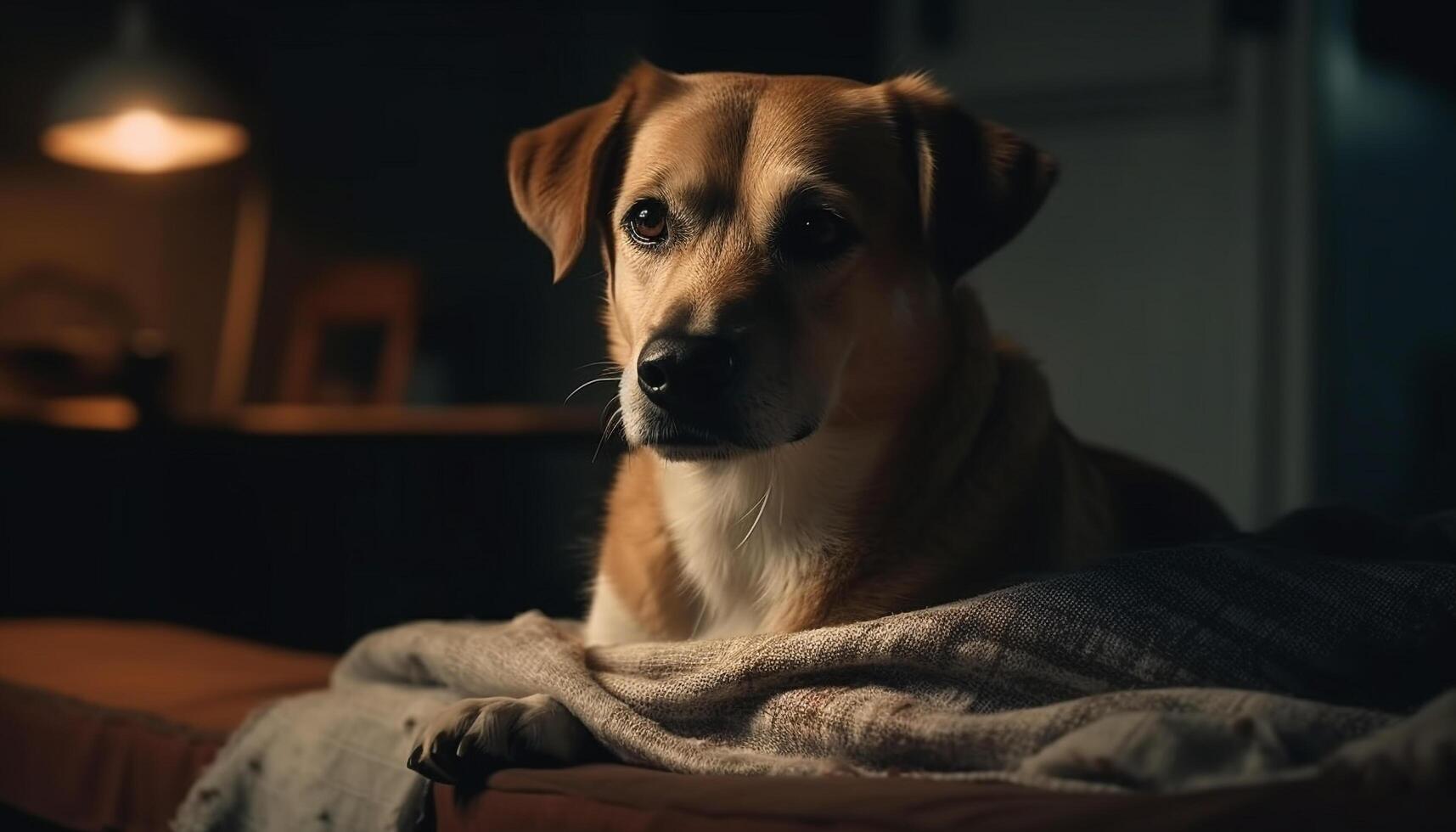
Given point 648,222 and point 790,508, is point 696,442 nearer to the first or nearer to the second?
point 790,508

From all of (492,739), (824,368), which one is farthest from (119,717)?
(824,368)

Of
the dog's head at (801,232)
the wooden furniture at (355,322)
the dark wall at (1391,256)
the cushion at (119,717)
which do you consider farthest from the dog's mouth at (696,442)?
the dark wall at (1391,256)

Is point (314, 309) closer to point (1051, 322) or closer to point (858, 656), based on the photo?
point (1051, 322)

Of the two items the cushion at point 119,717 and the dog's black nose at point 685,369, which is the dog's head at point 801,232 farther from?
the cushion at point 119,717

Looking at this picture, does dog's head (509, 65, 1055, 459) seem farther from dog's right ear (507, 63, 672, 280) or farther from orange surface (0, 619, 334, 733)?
orange surface (0, 619, 334, 733)

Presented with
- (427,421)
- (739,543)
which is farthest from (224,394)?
(739,543)

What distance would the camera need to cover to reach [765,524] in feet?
4.71

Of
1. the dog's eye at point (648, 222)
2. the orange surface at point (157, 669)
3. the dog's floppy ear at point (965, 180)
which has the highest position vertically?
the dog's floppy ear at point (965, 180)

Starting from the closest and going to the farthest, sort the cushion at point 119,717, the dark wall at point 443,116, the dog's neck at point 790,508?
the dog's neck at point 790,508 < the cushion at point 119,717 < the dark wall at point 443,116

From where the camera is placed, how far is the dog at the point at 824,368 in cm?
133

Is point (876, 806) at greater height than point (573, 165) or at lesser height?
lesser

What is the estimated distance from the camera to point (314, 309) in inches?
123

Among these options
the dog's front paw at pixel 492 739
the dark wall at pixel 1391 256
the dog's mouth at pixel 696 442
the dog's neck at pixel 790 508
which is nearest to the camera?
the dog's front paw at pixel 492 739

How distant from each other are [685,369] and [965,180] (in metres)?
0.39
